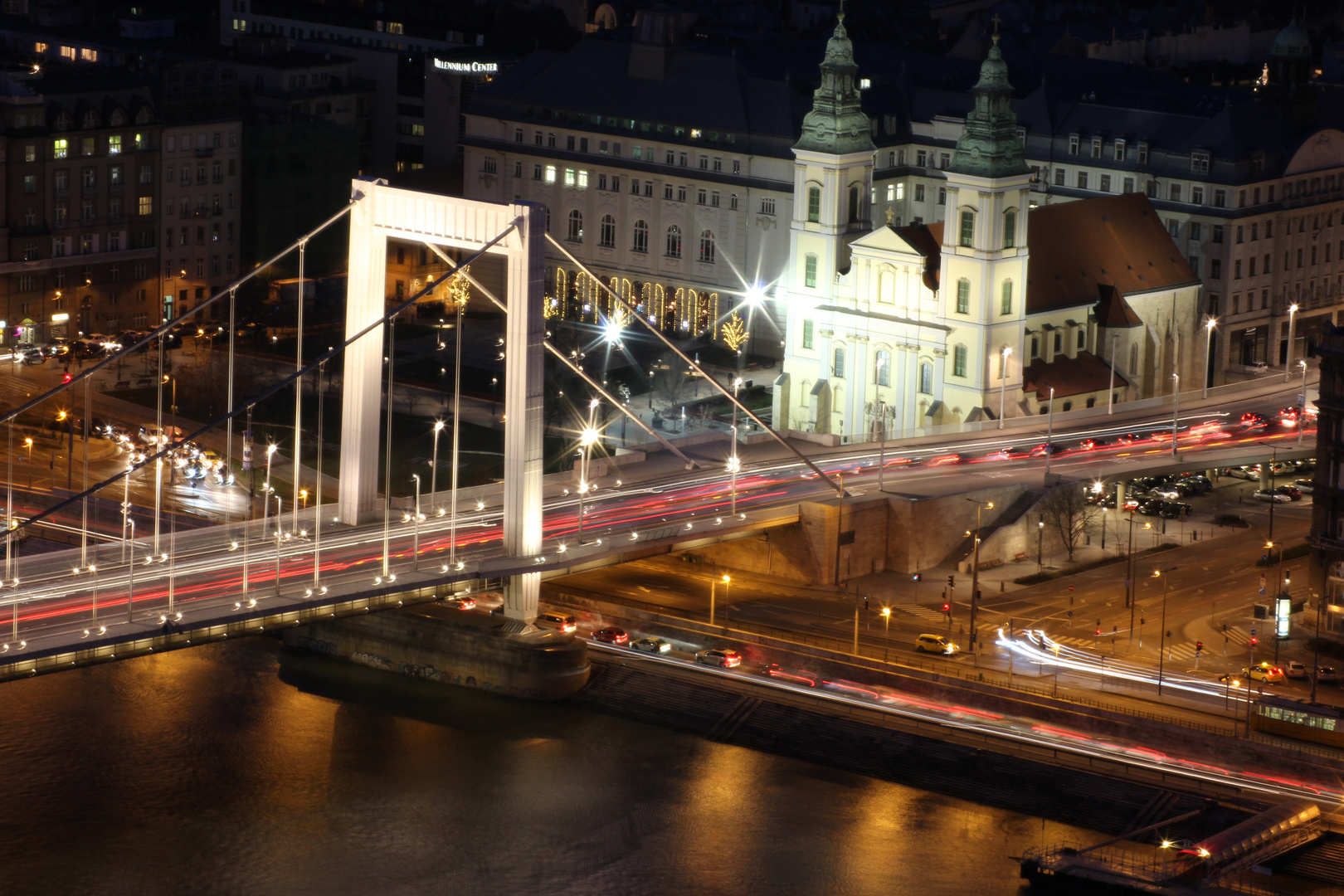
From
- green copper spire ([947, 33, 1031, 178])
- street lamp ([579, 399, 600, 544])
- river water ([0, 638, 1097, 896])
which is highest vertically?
green copper spire ([947, 33, 1031, 178])

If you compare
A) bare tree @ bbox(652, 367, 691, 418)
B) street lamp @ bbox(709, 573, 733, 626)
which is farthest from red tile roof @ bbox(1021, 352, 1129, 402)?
street lamp @ bbox(709, 573, 733, 626)

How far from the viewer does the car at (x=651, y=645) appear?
370ft

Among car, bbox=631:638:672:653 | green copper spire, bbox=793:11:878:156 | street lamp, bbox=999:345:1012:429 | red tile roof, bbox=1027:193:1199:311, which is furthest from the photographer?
red tile roof, bbox=1027:193:1199:311

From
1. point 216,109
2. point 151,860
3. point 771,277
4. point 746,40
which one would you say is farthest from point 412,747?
point 746,40

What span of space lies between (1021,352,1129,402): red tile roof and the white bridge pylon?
40.8m

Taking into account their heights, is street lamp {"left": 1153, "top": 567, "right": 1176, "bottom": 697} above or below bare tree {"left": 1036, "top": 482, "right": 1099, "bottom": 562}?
below

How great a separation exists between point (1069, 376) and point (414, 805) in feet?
184

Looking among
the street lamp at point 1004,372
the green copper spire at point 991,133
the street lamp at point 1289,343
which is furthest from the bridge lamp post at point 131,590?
the street lamp at point 1289,343

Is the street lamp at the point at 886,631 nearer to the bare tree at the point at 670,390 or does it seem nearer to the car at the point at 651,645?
the car at the point at 651,645

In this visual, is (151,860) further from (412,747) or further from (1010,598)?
(1010,598)

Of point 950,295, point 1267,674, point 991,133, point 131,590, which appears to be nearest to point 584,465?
point 131,590

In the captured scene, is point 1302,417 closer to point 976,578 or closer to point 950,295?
point 950,295

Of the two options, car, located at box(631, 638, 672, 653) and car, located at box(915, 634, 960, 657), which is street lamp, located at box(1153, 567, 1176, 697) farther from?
car, located at box(631, 638, 672, 653)

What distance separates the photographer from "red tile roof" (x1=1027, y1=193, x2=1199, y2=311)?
147 metres
